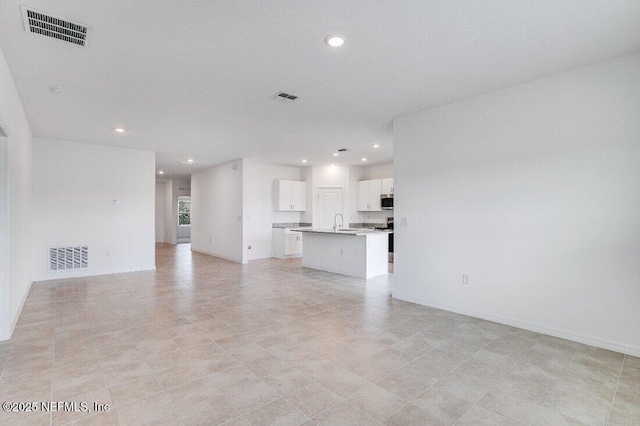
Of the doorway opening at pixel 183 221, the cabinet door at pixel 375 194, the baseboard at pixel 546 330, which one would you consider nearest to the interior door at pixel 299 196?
the cabinet door at pixel 375 194

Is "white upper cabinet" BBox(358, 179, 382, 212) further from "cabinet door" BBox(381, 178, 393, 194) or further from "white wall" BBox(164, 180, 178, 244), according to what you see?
"white wall" BBox(164, 180, 178, 244)

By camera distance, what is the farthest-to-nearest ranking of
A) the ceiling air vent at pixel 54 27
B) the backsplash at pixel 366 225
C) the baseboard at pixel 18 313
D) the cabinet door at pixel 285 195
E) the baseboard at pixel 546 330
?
the backsplash at pixel 366 225
the cabinet door at pixel 285 195
the baseboard at pixel 18 313
the baseboard at pixel 546 330
the ceiling air vent at pixel 54 27

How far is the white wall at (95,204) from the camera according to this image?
6.05 meters

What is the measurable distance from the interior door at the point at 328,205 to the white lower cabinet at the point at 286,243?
944mm

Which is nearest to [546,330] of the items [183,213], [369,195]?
[369,195]

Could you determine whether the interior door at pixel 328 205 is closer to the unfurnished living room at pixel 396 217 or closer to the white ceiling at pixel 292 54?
the unfurnished living room at pixel 396 217

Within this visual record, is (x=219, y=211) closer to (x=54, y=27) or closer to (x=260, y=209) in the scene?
(x=260, y=209)

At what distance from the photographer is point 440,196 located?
14.1 feet

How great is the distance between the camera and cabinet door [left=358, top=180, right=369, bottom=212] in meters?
9.74

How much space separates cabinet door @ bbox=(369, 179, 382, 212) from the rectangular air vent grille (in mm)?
7040

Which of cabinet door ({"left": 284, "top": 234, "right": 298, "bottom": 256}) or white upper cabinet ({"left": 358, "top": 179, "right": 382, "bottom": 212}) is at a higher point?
white upper cabinet ({"left": 358, "top": 179, "right": 382, "bottom": 212})

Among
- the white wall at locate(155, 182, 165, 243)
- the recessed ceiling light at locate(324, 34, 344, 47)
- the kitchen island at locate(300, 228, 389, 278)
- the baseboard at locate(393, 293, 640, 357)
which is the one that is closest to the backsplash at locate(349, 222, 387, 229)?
the kitchen island at locate(300, 228, 389, 278)

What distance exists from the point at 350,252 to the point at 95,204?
5.31 meters

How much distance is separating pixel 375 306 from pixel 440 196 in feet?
5.67
